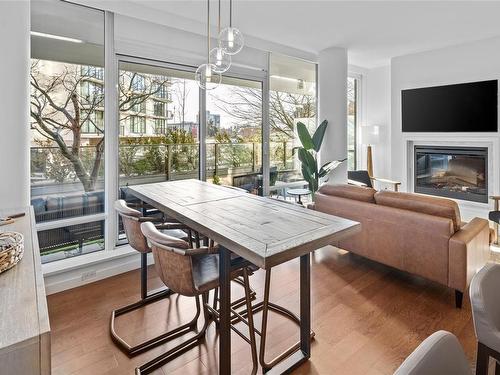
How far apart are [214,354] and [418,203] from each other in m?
2.03

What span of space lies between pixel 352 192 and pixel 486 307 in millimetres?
2070

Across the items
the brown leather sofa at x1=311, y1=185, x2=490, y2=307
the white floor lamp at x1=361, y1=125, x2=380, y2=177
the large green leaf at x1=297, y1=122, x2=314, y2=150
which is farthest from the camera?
the white floor lamp at x1=361, y1=125, x2=380, y2=177

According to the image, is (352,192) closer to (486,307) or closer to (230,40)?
(230,40)

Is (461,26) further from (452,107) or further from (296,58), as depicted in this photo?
(296,58)

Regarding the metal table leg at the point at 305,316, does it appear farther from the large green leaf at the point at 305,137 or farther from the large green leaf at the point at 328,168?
the large green leaf at the point at 305,137

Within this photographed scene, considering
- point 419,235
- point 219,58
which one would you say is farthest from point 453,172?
point 219,58

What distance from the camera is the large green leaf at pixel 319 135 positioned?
464 centimetres

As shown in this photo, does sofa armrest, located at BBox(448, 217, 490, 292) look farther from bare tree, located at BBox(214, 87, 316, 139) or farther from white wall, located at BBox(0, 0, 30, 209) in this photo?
white wall, located at BBox(0, 0, 30, 209)

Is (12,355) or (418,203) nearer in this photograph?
(12,355)

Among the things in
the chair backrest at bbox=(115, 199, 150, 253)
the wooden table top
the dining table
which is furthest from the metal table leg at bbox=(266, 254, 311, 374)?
the chair backrest at bbox=(115, 199, 150, 253)

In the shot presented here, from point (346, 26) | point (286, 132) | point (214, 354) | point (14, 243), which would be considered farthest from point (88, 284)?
point (346, 26)

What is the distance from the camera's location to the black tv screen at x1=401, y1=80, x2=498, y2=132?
4.47m

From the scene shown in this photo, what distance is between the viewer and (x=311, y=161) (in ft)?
14.9

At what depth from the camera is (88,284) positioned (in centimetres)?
301
